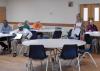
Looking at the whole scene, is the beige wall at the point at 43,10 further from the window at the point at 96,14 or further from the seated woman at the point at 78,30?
the seated woman at the point at 78,30

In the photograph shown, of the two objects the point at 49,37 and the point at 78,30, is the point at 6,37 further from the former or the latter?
the point at 78,30

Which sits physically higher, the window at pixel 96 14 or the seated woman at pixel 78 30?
the window at pixel 96 14

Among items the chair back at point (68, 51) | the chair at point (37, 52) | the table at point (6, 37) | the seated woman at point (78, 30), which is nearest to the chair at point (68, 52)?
the chair back at point (68, 51)

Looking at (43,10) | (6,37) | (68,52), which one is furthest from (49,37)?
(43,10)

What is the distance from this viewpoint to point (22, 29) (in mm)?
9281

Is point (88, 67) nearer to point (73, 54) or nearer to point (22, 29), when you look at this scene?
point (73, 54)

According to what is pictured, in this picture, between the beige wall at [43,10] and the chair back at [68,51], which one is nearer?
the chair back at [68,51]

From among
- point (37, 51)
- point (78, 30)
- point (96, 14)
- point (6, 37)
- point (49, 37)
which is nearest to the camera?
point (37, 51)

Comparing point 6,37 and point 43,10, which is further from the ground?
point 43,10

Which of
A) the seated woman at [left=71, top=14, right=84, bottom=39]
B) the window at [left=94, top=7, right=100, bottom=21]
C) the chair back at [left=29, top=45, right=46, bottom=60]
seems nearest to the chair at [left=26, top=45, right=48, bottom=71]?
the chair back at [left=29, top=45, right=46, bottom=60]

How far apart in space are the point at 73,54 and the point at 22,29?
3.99m

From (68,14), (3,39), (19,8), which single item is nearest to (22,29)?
(3,39)

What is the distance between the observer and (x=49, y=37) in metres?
9.73

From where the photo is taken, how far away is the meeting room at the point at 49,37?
19.0 ft
